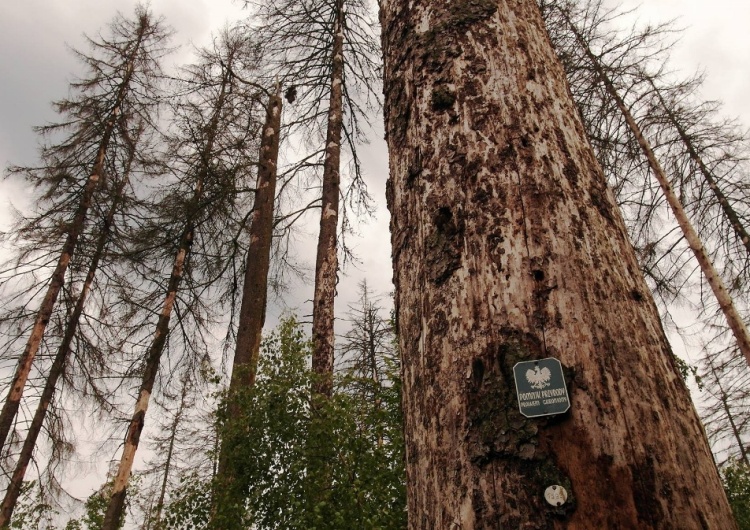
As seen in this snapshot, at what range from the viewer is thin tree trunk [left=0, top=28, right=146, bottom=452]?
997 cm

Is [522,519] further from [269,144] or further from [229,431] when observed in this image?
[269,144]

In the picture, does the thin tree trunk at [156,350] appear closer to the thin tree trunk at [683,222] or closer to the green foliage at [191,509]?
the green foliage at [191,509]

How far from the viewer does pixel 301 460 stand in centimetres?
559

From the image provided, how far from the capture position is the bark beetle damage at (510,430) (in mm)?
896

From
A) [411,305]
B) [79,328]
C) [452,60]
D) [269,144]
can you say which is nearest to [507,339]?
[411,305]

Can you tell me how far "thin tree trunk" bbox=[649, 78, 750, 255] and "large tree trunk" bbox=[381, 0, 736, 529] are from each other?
34.1ft

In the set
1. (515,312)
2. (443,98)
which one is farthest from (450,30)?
(515,312)

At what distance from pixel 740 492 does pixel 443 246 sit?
34.4ft

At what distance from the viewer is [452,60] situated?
149cm

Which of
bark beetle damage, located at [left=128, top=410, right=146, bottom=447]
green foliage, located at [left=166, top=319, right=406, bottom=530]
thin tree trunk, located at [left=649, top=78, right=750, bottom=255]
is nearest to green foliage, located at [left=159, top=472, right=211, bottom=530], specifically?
green foliage, located at [left=166, top=319, right=406, bottom=530]

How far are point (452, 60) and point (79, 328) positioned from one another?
41.4 feet

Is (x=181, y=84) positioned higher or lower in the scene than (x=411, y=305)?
higher

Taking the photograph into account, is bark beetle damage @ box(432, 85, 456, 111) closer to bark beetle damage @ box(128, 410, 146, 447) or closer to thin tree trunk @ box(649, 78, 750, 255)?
bark beetle damage @ box(128, 410, 146, 447)

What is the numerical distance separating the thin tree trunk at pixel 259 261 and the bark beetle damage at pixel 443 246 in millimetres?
5716
